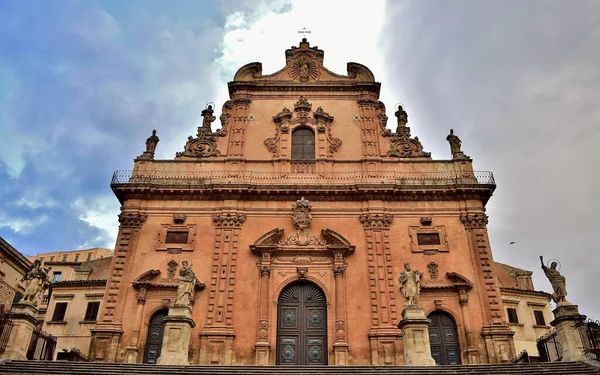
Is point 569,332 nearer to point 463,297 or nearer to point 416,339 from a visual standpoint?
point 416,339

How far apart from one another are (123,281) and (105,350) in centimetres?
269

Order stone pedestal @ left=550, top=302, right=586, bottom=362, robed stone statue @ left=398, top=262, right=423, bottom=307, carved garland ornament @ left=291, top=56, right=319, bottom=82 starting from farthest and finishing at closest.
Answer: carved garland ornament @ left=291, top=56, right=319, bottom=82
robed stone statue @ left=398, top=262, right=423, bottom=307
stone pedestal @ left=550, top=302, right=586, bottom=362

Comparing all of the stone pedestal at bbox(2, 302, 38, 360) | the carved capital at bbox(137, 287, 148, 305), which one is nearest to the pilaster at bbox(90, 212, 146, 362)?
the carved capital at bbox(137, 287, 148, 305)

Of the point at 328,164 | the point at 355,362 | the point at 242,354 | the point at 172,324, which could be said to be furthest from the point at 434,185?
the point at 172,324

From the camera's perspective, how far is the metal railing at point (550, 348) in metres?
15.5

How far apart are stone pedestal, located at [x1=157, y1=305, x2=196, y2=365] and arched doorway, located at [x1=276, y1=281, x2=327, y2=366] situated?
432 cm

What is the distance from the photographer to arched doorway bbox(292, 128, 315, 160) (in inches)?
917

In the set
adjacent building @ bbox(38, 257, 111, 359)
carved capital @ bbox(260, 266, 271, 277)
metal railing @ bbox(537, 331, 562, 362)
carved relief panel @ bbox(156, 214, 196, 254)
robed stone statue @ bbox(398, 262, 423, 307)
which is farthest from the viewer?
adjacent building @ bbox(38, 257, 111, 359)

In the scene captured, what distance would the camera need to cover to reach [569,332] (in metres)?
14.4

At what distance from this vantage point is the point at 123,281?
19719 mm

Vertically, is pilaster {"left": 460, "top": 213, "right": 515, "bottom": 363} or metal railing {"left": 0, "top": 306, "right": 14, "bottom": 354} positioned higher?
pilaster {"left": 460, "top": 213, "right": 515, "bottom": 363}

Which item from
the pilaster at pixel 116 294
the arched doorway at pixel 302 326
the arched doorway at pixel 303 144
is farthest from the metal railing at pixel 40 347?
the arched doorway at pixel 303 144

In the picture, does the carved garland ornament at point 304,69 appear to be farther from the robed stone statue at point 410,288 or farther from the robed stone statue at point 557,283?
the robed stone statue at point 557,283

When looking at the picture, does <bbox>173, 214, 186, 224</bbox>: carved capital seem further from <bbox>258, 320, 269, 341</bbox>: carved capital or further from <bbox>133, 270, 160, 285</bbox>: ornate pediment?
<bbox>258, 320, 269, 341</bbox>: carved capital
